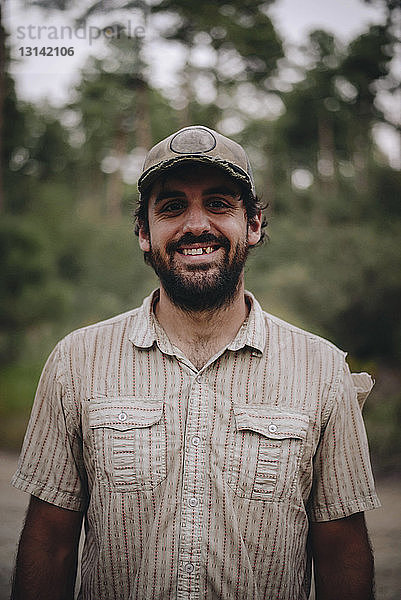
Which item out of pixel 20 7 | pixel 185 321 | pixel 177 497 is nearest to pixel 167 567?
pixel 177 497

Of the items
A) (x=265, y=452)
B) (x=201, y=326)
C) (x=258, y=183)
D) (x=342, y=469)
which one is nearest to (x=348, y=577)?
(x=342, y=469)

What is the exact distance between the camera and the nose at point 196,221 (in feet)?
4.99

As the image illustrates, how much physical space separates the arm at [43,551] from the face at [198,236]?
665 millimetres

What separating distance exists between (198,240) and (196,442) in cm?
53

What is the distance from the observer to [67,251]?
816 cm

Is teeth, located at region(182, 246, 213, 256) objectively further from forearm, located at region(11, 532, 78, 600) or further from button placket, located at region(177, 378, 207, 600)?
forearm, located at region(11, 532, 78, 600)

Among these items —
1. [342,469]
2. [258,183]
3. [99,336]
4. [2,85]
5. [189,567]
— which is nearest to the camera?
[189,567]

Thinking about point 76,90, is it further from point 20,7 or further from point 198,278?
point 198,278

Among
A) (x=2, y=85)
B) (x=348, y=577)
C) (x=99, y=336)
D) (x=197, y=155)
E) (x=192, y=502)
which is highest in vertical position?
(x=2, y=85)

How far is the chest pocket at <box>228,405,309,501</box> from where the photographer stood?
145cm

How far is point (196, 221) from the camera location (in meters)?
1.53

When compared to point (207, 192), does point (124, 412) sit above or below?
below

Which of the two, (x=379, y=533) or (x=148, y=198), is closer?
(x=148, y=198)

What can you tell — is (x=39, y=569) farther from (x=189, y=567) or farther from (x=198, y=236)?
(x=198, y=236)
